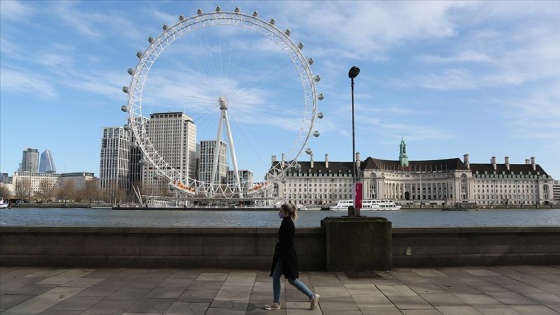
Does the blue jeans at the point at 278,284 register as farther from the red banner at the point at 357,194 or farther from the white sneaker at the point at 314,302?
the red banner at the point at 357,194

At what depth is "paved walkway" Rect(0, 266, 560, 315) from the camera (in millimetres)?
9328

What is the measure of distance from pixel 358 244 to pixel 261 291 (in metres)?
3.36

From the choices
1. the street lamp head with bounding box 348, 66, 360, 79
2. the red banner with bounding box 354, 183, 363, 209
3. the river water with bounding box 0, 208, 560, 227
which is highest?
the street lamp head with bounding box 348, 66, 360, 79

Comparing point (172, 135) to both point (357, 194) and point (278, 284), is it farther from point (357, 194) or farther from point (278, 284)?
point (278, 284)

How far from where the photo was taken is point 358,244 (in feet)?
43.0

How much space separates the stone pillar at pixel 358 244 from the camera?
1302 centimetres

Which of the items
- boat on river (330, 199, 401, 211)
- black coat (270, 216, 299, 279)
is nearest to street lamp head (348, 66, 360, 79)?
black coat (270, 216, 299, 279)

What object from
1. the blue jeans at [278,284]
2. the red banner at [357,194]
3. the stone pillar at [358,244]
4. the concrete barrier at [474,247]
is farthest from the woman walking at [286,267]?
the red banner at [357,194]

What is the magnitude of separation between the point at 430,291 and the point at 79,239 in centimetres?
925

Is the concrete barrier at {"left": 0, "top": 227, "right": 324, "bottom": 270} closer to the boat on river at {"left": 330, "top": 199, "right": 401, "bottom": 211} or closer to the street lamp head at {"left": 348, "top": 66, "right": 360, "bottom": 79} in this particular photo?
the street lamp head at {"left": 348, "top": 66, "right": 360, "bottom": 79}

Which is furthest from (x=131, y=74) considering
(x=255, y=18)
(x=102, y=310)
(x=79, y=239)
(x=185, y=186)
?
(x=102, y=310)

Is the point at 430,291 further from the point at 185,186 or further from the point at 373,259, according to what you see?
the point at 185,186

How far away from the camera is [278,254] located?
9.62 m

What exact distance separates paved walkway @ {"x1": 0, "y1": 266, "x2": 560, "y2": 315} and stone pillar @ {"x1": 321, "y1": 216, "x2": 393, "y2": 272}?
39cm
